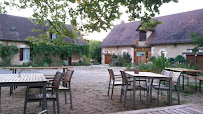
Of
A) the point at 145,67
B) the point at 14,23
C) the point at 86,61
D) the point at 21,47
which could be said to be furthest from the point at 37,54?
the point at 145,67

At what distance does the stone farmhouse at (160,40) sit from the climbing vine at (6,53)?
Answer: 37.0 feet

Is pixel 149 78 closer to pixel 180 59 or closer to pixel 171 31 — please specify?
pixel 180 59

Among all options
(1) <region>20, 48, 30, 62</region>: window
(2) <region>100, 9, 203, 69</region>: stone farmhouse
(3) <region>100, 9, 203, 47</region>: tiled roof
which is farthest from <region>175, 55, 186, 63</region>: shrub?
(1) <region>20, 48, 30, 62</region>: window

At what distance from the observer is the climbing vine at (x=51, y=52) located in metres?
19.2

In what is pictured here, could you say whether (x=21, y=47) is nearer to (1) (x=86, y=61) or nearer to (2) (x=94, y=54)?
(1) (x=86, y=61)

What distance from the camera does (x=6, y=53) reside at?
17.2 meters

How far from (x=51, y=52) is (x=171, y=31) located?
42.4ft

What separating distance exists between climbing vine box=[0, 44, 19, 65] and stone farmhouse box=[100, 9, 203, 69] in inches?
444

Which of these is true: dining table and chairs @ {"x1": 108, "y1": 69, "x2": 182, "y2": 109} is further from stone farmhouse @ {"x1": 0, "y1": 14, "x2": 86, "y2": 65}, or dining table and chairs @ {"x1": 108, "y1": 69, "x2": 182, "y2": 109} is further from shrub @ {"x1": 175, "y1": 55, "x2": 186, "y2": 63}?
stone farmhouse @ {"x1": 0, "y1": 14, "x2": 86, "y2": 65}

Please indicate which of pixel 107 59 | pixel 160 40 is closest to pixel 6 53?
pixel 107 59

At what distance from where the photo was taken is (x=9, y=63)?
57.4ft

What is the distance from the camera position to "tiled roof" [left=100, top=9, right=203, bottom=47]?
16717mm

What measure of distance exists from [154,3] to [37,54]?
1727 centimetres

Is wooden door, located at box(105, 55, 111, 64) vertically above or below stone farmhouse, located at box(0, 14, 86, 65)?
below
